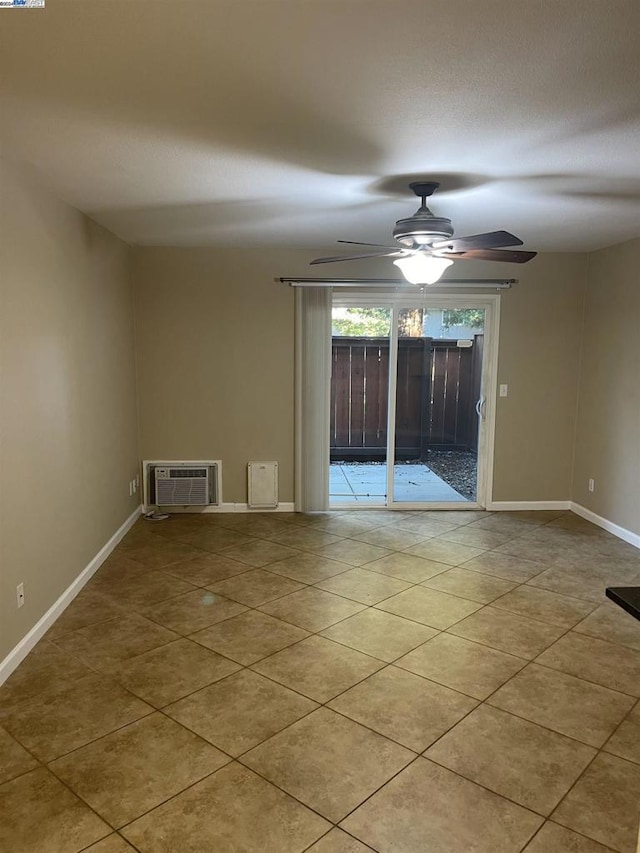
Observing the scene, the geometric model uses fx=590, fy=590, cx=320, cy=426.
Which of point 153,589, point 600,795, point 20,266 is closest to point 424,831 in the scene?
point 600,795

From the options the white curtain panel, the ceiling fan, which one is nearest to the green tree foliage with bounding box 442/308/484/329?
the white curtain panel

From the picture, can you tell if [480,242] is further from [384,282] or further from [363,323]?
[363,323]

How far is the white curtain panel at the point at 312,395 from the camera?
5.31 metres

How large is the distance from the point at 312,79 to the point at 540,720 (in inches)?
104

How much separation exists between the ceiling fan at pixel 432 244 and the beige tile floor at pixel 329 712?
2025 mm

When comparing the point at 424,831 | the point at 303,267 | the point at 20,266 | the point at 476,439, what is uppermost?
the point at 303,267

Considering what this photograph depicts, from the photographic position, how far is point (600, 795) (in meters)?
2.07

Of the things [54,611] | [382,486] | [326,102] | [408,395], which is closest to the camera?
[326,102]

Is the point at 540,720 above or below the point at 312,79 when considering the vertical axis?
below

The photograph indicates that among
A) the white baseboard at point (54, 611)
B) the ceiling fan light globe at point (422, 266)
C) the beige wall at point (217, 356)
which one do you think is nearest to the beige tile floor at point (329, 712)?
the white baseboard at point (54, 611)

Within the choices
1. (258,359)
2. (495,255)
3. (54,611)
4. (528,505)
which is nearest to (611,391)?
(528,505)

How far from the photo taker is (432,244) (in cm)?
320

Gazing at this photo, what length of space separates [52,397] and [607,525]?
4476mm

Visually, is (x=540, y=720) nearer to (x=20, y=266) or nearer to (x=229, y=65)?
(x=229, y=65)
